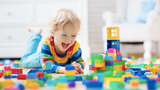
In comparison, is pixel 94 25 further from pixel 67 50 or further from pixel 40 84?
pixel 40 84

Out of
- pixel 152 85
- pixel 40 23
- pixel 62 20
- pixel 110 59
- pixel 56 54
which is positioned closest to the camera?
pixel 152 85

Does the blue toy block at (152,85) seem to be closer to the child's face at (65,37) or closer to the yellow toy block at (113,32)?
the yellow toy block at (113,32)

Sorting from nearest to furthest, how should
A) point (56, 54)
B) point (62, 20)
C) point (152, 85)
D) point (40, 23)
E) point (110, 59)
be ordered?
point (152, 85) → point (110, 59) → point (62, 20) → point (56, 54) → point (40, 23)

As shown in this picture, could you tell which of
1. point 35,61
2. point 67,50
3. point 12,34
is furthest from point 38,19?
point 67,50

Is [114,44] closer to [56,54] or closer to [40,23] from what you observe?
[56,54]

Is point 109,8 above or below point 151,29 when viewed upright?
above

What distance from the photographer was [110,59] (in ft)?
2.99

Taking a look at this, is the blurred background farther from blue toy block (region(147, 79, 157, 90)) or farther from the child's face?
blue toy block (region(147, 79, 157, 90))

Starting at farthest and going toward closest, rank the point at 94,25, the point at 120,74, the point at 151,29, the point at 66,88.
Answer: the point at 94,25
the point at 151,29
the point at 120,74
the point at 66,88

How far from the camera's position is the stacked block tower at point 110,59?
0.88 metres

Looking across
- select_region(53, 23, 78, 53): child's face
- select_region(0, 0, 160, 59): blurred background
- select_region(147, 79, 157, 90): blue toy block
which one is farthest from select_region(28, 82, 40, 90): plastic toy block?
select_region(0, 0, 160, 59): blurred background

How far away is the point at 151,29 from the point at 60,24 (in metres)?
1.46

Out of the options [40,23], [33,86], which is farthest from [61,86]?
[40,23]

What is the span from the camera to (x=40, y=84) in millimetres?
671
